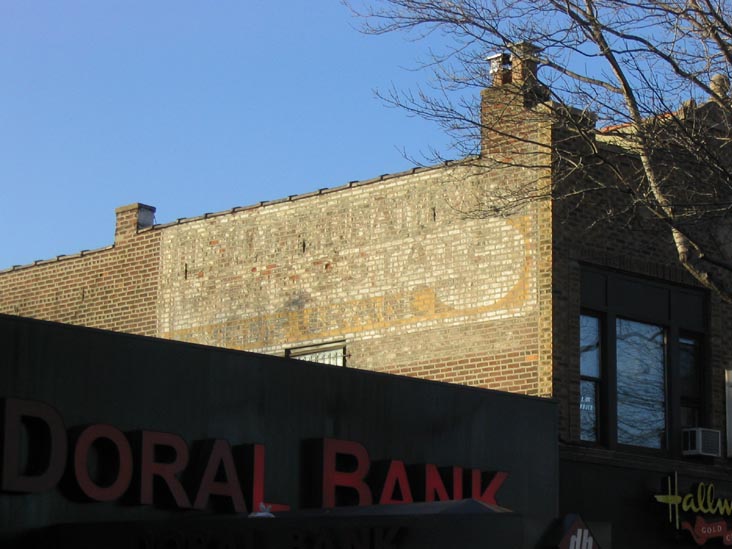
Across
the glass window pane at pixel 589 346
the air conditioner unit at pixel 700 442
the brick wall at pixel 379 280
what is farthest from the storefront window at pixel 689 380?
the brick wall at pixel 379 280

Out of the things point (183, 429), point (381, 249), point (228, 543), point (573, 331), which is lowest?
point (228, 543)

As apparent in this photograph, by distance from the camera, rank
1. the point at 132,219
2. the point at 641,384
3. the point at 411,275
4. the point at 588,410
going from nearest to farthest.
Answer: the point at 588,410 → the point at 641,384 → the point at 411,275 → the point at 132,219

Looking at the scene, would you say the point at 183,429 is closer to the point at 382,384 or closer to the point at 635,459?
the point at 382,384

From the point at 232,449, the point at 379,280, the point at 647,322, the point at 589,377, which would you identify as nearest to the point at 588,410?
the point at 589,377

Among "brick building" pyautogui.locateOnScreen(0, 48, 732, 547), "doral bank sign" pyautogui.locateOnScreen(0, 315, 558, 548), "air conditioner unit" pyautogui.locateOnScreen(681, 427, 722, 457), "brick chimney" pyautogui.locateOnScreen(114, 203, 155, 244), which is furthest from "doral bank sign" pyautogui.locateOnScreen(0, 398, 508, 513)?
"brick chimney" pyautogui.locateOnScreen(114, 203, 155, 244)

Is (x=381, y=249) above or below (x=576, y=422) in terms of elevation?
above

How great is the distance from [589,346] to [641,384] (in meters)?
1.22

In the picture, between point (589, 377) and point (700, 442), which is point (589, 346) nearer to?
point (589, 377)

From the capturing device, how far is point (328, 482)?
15.6m

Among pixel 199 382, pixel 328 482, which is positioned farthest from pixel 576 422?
pixel 199 382

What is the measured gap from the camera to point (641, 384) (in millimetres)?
21156

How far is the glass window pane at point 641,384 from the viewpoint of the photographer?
20.9 meters

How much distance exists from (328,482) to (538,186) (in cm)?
660

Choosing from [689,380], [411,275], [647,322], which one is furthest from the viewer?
[689,380]
